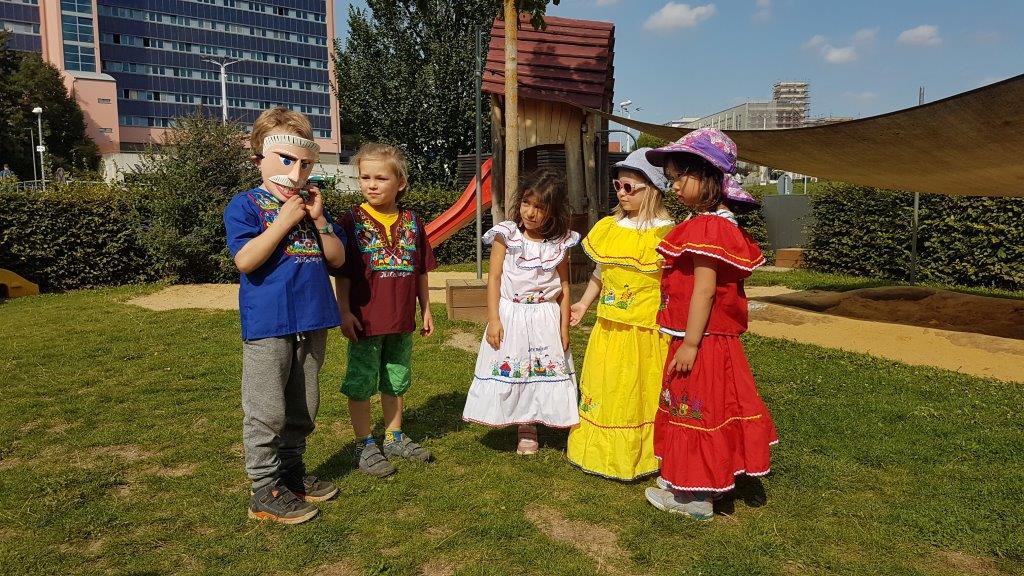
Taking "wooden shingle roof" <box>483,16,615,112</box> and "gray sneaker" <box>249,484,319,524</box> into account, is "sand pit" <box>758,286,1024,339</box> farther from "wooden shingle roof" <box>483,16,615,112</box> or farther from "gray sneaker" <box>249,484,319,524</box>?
"gray sneaker" <box>249,484,319,524</box>

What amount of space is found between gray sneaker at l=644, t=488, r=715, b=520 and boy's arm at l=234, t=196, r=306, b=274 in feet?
6.18

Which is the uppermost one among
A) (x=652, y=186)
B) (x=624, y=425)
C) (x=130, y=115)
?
(x=130, y=115)

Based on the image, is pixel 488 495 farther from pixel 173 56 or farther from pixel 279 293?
pixel 173 56

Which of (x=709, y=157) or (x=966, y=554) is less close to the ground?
(x=709, y=157)

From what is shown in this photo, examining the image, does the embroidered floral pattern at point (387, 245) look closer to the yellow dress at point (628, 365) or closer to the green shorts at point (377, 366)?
the green shorts at point (377, 366)

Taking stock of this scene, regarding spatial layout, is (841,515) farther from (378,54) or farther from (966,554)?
(378,54)

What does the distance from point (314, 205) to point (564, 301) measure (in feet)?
4.71

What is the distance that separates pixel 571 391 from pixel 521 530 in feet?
2.98

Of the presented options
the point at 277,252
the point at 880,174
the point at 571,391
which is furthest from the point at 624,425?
the point at 880,174

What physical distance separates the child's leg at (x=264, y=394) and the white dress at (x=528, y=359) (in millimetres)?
1076

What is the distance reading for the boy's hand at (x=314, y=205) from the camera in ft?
8.50

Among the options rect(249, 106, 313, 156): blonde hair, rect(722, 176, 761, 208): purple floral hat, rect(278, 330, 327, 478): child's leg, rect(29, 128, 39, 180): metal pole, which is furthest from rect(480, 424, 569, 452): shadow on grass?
rect(29, 128, 39, 180): metal pole

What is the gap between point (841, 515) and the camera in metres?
2.75

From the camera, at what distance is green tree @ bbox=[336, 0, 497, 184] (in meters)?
24.6
